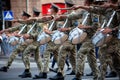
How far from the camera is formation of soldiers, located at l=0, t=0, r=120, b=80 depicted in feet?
33.5

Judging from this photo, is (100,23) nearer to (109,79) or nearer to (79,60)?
(79,60)

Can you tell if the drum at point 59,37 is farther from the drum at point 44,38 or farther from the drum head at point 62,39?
the drum at point 44,38

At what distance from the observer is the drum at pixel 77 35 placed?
37.0 ft

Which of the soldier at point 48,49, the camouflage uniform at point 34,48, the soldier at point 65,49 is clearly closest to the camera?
the soldier at point 65,49

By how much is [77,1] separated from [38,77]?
19625mm

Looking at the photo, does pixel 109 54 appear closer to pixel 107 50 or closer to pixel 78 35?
pixel 107 50

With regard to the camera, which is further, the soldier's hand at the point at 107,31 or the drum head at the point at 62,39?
the drum head at the point at 62,39

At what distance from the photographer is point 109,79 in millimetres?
13344

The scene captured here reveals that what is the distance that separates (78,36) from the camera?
11.3 metres

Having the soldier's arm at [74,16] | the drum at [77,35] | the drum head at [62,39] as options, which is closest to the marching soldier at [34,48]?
the drum head at [62,39]

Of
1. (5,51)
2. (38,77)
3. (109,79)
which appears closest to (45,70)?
(38,77)

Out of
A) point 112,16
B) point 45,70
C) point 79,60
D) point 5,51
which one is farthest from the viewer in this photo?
point 5,51

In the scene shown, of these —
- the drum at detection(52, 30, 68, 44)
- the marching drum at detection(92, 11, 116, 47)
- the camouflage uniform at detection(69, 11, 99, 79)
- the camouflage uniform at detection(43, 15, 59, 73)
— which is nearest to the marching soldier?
the camouflage uniform at detection(43, 15, 59, 73)

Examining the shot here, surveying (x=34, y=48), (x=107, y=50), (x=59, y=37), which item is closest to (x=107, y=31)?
(x=107, y=50)
